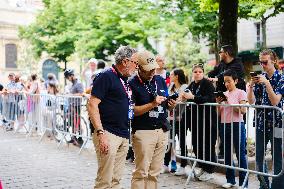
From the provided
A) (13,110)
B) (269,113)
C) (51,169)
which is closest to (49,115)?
(13,110)

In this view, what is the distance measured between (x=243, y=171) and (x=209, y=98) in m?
1.32

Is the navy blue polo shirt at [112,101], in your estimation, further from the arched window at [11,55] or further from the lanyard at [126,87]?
the arched window at [11,55]

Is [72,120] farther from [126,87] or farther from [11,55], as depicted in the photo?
[11,55]

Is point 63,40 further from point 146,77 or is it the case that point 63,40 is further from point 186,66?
point 146,77

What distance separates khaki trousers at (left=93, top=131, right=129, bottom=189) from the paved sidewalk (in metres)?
2.31

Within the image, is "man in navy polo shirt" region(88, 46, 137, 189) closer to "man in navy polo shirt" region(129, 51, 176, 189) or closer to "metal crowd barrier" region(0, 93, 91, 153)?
"man in navy polo shirt" region(129, 51, 176, 189)

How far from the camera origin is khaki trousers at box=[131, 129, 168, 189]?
5.63m

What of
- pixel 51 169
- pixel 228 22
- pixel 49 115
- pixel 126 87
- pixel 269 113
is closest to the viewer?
pixel 126 87

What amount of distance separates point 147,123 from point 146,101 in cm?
28

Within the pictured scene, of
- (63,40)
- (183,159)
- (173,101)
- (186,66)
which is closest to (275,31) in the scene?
(186,66)

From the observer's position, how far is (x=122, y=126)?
524 cm

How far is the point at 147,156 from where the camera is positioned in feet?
18.5

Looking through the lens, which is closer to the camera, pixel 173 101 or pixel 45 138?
pixel 173 101

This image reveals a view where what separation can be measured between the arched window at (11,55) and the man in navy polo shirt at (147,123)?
57.3 meters
